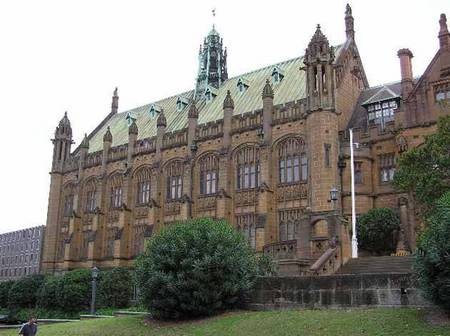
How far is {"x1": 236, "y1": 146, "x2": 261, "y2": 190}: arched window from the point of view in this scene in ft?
144

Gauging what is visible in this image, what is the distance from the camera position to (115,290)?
44719 millimetres

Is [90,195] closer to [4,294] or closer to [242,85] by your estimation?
[4,294]

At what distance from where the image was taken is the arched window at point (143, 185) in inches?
2058

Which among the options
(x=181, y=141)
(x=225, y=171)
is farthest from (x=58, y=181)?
(x=225, y=171)

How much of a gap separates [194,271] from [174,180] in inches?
1110

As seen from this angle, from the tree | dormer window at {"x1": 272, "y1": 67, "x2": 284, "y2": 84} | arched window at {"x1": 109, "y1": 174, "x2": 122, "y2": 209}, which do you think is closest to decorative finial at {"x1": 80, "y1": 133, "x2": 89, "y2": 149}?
arched window at {"x1": 109, "y1": 174, "x2": 122, "y2": 209}

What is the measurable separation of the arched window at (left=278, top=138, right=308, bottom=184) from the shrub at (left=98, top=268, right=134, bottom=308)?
15.2 meters

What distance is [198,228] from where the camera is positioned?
953 inches

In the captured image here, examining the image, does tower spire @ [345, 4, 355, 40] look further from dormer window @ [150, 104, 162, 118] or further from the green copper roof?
dormer window @ [150, 104, 162, 118]

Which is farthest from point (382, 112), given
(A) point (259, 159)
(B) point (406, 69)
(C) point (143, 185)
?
(C) point (143, 185)

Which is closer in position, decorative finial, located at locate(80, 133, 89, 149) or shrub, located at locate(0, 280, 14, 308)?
shrub, located at locate(0, 280, 14, 308)

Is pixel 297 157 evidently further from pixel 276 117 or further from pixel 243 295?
pixel 243 295

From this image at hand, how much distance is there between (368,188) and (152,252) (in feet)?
65.9

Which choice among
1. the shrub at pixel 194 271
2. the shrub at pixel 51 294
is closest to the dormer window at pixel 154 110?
the shrub at pixel 51 294
